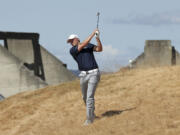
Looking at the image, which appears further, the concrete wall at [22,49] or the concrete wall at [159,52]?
the concrete wall at [159,52]

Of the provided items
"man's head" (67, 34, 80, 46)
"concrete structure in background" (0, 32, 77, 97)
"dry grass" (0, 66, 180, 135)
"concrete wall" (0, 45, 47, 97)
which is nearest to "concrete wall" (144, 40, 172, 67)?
"concrete structure in background" (0, 32, 77, 97)

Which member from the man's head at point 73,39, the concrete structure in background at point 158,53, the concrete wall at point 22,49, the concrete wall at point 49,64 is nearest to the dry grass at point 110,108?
the man's head at point 73,39

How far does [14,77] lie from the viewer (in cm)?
2683

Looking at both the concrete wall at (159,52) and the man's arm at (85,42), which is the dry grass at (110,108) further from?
the concrete wall at (159,52)

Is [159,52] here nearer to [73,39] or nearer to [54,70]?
[54,70]

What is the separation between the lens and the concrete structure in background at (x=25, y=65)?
26703 millimetres

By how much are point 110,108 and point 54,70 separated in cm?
1414

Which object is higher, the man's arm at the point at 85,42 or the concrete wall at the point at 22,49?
the man's arm at the point at 85,42

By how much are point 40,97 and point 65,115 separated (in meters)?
4.70

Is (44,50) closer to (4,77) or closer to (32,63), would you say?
(32,63)

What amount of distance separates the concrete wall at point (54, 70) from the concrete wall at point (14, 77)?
3.55 meters

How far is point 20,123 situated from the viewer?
1728 centimetres

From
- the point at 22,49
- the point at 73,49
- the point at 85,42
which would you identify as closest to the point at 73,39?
the point at 73,49

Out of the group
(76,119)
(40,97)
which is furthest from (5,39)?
(76,119)
